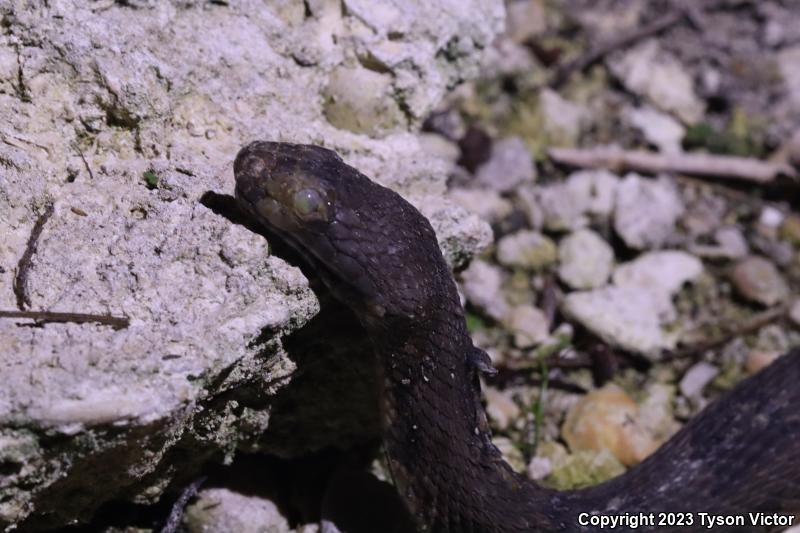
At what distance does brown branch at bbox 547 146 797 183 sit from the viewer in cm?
550

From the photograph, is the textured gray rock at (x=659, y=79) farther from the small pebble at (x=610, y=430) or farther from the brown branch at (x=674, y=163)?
the small pebble at (x=610, y=430)

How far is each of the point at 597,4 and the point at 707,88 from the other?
3.31ft

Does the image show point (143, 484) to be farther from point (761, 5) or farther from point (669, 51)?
point (761, 5)

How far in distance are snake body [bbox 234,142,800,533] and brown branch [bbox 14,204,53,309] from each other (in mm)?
633

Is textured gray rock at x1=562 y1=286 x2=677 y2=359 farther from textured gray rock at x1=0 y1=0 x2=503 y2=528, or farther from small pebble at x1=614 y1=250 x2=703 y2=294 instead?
textured gray rock at x1=0 y1=0 x2=503 y2=528

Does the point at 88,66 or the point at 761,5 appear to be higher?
the point at 761,5

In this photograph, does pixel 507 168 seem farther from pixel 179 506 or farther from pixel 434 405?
pixel 179 506

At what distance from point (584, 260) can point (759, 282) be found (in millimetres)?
974

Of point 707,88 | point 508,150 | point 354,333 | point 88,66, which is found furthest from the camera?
point 707,88

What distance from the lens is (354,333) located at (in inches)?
129

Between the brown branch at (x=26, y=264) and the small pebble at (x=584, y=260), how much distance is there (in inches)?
114

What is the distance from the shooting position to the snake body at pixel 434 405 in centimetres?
297

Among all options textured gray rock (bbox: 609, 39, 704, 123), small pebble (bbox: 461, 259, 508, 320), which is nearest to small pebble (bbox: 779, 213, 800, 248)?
textured gray rock (bbox: 609, 39, 704, 123)

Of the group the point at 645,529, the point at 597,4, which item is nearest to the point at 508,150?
the point at 597,4
